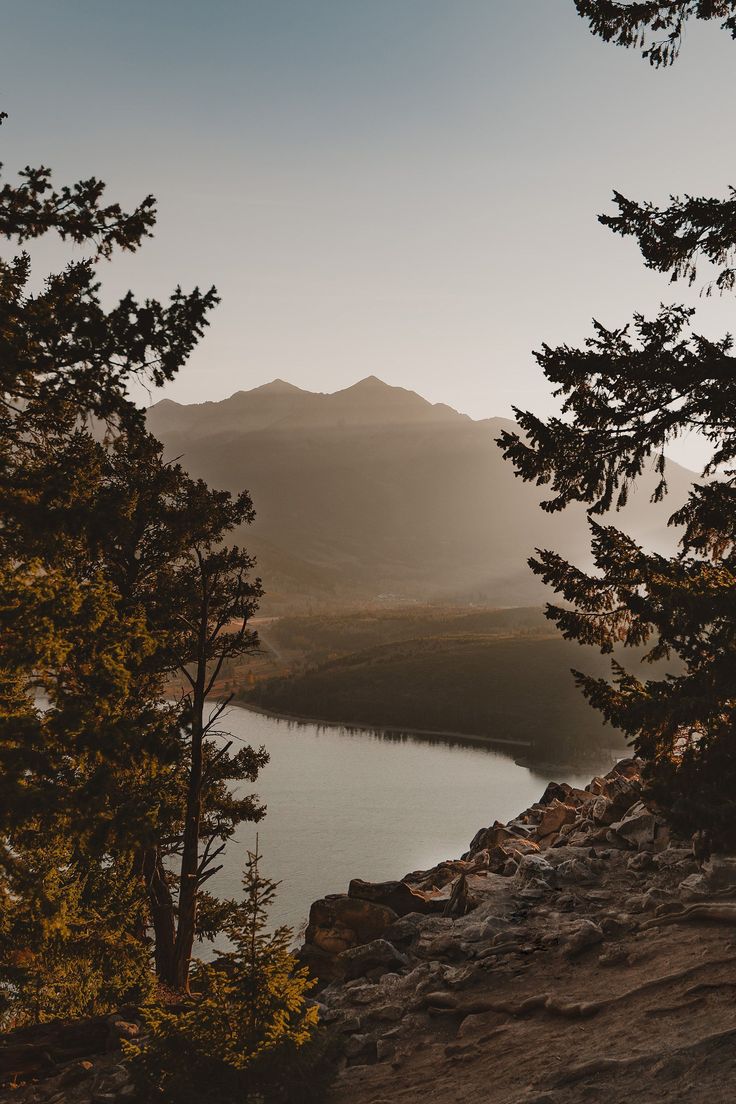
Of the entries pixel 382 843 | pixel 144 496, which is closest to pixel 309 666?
pixel 382 843

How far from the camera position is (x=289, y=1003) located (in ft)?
29.7

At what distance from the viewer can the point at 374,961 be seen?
12.7m

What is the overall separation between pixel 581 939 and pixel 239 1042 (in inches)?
205

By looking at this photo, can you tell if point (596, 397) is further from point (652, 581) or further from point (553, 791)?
point (553, 791)

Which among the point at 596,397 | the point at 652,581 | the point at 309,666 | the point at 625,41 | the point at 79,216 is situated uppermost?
the point at 625,41

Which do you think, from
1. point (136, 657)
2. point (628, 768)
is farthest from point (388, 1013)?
point (628, 768)

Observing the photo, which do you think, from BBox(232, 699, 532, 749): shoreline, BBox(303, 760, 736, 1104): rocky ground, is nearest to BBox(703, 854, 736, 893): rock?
BBox(303, 760, 736, 1104): rocky ground

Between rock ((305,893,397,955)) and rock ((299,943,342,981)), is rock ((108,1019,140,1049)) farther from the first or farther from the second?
rock ((305,893,397,955))

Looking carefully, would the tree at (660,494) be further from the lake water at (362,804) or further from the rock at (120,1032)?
the lake water at (362,804)

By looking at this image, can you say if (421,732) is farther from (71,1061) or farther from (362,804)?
(71,1061)

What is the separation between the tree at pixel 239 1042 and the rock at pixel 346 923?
5.44m

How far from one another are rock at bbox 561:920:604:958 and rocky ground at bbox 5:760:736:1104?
3cm

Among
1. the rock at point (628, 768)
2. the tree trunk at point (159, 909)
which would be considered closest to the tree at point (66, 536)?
the tree trunk at point (159, 909)

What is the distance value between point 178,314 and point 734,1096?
11144 millimetres
